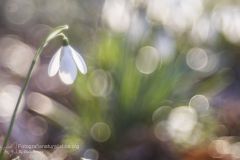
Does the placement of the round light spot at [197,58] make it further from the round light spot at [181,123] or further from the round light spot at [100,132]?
the round light spot at [100,132]

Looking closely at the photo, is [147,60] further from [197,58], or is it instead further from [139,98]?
[197,58]

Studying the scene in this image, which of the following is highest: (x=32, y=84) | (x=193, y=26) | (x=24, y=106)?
(x=193, y=26)

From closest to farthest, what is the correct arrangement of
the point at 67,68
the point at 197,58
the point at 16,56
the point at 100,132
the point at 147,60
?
1. the point at 67,68
2. the point at 100,132
3. the point at 147,60
4. the point at 197,58
5. the point at 16,56

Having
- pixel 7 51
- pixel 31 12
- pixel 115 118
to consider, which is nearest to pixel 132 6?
pixel 115 118

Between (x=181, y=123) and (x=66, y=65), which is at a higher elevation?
(x=181, y=123)

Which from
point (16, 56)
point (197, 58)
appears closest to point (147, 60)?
point (197, 58)

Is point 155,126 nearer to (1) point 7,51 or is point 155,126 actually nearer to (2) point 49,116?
(2) point 49,116

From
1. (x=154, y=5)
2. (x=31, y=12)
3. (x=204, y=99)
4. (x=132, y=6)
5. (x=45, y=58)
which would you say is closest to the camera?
(x=204, y=99)
